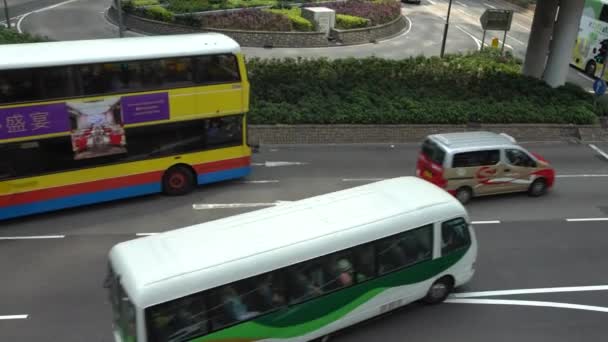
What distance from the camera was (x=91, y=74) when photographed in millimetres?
14086

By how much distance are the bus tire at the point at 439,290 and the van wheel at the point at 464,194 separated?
5.04 meters

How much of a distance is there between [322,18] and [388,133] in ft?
55.0

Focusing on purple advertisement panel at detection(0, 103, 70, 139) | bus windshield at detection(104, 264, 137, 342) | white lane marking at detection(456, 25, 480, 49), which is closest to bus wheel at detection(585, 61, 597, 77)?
white lane marking at detection(456, 25, 480, 49)

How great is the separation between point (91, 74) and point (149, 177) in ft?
10.3

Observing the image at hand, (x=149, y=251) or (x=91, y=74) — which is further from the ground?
(x=91, y=74)

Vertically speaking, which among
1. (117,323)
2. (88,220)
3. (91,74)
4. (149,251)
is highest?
(91,74)

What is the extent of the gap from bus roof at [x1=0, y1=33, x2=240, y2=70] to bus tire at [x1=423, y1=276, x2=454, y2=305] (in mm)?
8184

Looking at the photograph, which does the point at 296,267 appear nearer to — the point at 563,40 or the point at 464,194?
the point at 464,194

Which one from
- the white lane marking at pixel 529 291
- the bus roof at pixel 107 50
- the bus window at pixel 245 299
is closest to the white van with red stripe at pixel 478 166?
the white lane marking at pixel 529 291

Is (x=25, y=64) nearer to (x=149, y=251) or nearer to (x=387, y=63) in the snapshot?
(x=149, y=251)

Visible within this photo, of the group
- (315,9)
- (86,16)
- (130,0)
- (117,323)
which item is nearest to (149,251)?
(117,323)

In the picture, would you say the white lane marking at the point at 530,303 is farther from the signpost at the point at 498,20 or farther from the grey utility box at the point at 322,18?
the grey utility box at the point at 322,18

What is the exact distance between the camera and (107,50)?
14352mm

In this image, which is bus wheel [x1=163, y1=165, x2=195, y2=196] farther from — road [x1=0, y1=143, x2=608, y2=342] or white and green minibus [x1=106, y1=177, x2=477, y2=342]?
white and green minibus [x1=106, y1=177, x2=477, y2=342]
